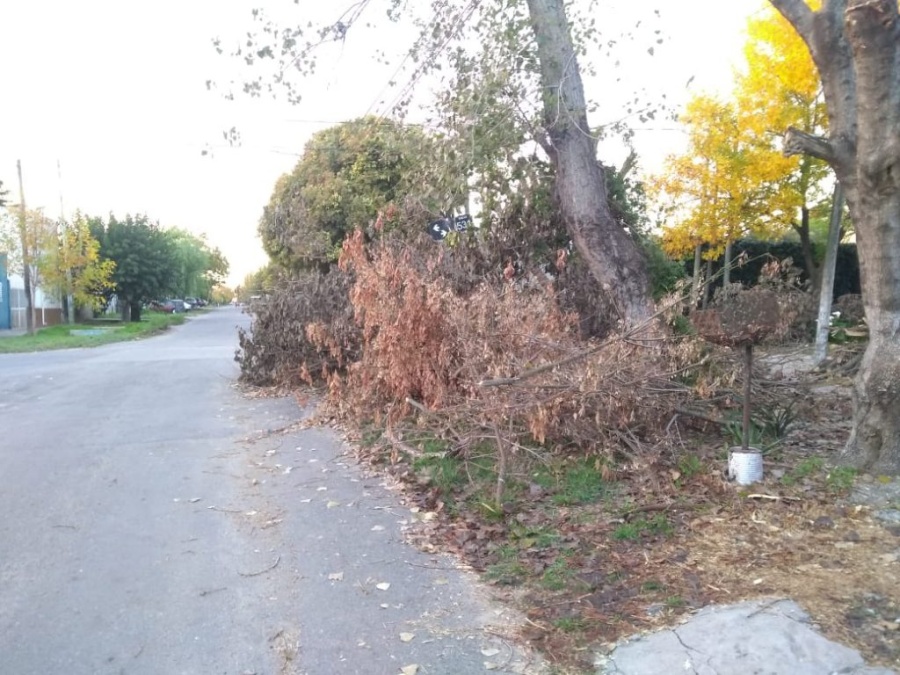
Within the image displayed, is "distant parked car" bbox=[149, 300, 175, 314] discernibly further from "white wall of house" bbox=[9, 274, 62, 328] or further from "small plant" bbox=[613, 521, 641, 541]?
"small plant" bbox=[613, 521, 641, 541]

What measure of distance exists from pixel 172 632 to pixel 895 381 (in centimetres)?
498

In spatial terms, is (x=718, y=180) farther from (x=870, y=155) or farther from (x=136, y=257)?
(x=136, y=257)

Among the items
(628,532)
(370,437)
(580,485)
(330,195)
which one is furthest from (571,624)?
(330,195)

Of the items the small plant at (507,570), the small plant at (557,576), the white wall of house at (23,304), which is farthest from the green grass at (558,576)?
the white wall of house at (23,304)

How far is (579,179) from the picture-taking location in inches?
368

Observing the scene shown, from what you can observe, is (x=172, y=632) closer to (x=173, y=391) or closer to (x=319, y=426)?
(x=319, y=426)

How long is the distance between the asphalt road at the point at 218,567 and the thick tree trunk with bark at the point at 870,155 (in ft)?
10.4

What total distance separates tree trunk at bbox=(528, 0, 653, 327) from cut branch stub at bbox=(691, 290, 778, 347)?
109 inches

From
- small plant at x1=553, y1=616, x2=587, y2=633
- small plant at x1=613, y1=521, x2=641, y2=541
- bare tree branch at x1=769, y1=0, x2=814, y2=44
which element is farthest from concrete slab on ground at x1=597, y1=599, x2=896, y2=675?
bare tree branch at x1=769, y1=0, x2=814, y2=44

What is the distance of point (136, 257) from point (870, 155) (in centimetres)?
4548

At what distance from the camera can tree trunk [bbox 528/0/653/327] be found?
352 inches

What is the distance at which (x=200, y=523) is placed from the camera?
6098mm

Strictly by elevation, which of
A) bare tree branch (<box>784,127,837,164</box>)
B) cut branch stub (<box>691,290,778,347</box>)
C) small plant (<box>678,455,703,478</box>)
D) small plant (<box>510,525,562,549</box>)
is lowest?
small plant (<box>510,525,562,549</box>)

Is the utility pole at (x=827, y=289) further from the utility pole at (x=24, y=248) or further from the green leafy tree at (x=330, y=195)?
the utility pole at (x=24, y=248)
